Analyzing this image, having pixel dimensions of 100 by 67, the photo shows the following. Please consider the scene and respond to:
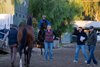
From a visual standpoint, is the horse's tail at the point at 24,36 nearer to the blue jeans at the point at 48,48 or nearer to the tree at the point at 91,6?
the blue jeans at the point at 48,48

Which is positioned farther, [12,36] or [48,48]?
[48,48]

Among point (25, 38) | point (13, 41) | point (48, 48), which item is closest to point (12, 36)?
point (13, 41)

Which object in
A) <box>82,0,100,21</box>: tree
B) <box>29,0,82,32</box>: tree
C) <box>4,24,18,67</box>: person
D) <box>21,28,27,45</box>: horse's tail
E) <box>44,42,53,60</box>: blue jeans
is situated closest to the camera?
<box>21,28,27,45</box>: horse's tail

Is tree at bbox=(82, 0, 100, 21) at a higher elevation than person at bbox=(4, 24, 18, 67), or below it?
higher

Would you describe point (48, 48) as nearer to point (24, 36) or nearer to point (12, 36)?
point (12, 36)

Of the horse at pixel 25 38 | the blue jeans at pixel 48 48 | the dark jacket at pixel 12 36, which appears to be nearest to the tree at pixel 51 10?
the blue jeans at pixel 48 48

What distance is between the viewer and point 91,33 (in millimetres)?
18469

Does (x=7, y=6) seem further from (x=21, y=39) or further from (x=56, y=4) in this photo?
(x=21, y=39)

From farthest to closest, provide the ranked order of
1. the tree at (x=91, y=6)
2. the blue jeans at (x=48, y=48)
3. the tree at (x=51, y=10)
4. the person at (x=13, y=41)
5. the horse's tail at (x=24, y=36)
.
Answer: the tree at (x=91, y=6) < the tree at (x=51, y=10) < the blue jeans at (x=48, y=48) < the person at (x=13, y=41) < the horse's tail at (x=24, y=36)

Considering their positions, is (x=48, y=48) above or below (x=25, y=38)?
below

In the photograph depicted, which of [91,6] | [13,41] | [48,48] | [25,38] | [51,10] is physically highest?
[91,6]

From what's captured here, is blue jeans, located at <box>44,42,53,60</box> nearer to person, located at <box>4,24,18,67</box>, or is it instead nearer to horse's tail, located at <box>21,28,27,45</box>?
person, located at <box>4,24,18,67</box>

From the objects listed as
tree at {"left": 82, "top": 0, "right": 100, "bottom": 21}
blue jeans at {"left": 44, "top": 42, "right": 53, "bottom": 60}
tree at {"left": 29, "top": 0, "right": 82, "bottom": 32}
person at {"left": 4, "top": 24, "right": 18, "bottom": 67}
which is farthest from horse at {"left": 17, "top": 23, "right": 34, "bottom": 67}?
tree at {"left": 82, "top": 0, "right": 100, "bottom": 21}

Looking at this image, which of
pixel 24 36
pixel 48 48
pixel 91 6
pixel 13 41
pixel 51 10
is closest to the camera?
pixel 24 36
